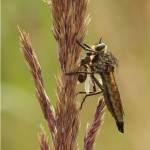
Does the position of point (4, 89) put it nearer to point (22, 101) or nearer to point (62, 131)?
point (22, 101)

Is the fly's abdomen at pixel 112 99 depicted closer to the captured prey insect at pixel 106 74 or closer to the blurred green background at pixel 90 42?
the captured prey insect at pixel 106 74

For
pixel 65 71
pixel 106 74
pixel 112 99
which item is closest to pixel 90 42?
pixel 106 74

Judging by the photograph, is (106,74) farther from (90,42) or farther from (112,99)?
(90,42)

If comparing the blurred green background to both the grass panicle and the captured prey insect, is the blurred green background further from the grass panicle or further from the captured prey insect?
the grass panicle

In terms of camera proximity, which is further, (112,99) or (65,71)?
(112,99)

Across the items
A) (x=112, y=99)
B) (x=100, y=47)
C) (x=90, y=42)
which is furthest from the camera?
(x=90, y=42)

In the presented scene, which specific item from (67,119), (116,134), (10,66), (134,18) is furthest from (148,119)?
(67,119)
